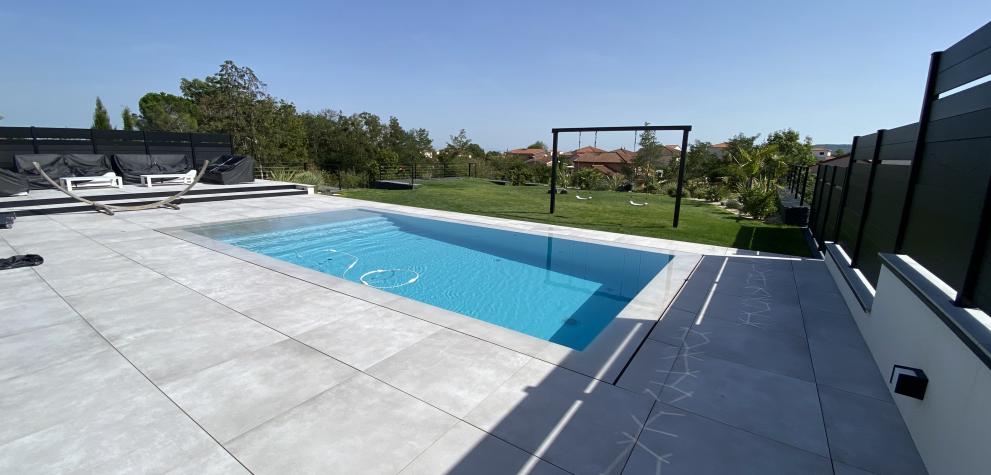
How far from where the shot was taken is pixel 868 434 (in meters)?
2.44

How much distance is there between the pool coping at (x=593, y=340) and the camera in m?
3.29

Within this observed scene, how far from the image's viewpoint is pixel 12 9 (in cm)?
1308

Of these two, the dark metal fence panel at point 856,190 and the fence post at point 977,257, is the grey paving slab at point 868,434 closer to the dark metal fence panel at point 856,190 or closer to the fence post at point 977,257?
the fence post at point 977,257

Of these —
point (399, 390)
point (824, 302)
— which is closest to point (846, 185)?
point (824, 302)

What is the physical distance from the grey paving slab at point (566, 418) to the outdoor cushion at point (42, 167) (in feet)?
51.9

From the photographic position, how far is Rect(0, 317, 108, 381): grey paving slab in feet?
10.1

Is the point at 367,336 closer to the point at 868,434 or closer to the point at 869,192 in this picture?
the point at 868,434

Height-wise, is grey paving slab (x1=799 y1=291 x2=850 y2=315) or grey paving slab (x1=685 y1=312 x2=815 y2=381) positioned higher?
grey paving slab (x1=799 y1=291 x2=850 y2=315)

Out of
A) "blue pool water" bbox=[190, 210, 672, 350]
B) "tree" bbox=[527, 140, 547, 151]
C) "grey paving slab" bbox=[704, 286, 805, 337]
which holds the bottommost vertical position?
"blue pool water" bbox=[190, 210, 672, 350]

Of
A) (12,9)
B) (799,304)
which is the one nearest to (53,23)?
(12,9)

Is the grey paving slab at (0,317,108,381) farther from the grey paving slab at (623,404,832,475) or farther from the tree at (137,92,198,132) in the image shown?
the tree at (137,92,198,132)

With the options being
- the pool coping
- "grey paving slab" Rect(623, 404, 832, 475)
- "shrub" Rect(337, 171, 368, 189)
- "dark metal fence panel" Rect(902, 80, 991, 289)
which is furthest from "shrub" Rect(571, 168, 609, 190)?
"grey paving slab" Rect(623, 404, 832, 475)

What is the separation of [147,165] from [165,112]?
1752 inches

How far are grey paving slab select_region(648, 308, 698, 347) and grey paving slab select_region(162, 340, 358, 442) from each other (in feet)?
9.10
